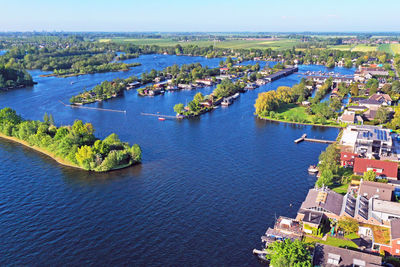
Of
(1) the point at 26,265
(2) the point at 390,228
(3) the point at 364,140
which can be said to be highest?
(3) the point at 364,140

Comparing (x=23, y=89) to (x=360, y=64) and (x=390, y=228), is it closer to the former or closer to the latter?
(x=390, y=228)

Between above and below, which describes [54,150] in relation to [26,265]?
above

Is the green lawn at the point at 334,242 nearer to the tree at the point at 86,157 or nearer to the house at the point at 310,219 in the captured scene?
the house at the point at 310,219

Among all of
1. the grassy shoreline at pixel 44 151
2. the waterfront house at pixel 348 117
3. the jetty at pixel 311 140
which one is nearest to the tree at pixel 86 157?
the grassy shoreline at pixel 44 151

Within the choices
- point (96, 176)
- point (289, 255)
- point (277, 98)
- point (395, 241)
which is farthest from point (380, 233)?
point (277, 98)

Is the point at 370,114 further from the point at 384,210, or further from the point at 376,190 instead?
the point at 384,210

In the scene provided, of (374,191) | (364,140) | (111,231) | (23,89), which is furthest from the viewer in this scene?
(23,89)

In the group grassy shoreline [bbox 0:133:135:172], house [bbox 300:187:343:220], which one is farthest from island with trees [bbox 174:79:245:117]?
house [bbox 300:187:343:220]

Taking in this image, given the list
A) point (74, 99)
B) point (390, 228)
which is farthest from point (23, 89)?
point (390, 228)
